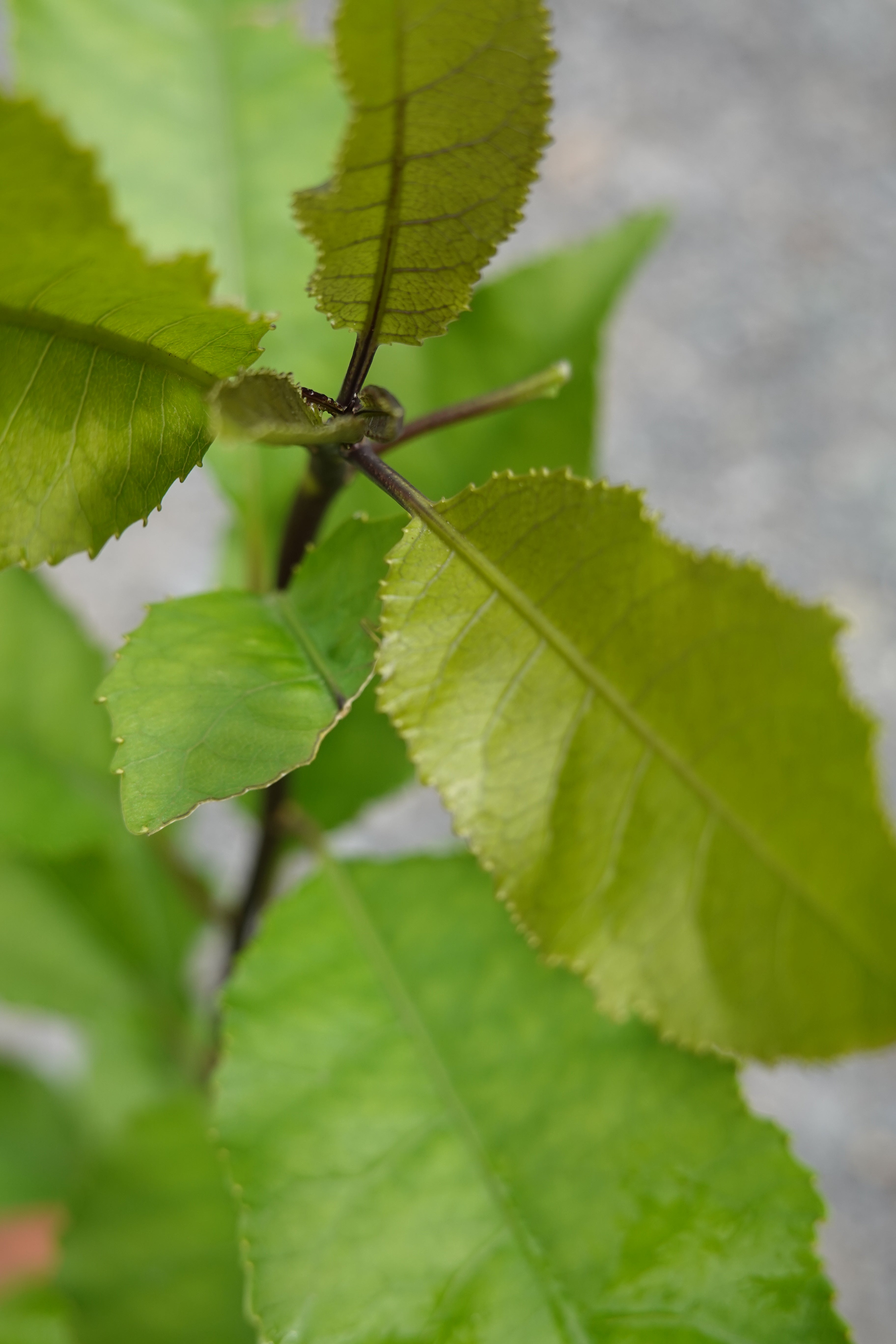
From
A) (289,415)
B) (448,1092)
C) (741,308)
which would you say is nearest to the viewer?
(289,415)

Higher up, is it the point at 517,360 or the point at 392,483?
the point at 517,360

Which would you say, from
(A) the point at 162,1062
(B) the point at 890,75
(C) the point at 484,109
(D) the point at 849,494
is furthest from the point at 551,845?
(B) the point at 890,75

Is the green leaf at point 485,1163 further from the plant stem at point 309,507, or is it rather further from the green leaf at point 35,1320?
the green leaf at point 35,1320

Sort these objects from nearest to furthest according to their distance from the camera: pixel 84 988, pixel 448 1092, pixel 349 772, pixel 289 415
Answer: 1. pixel 289 415
2. pixel 448 1092
3. pixel 349 772
4. pixel 84 988

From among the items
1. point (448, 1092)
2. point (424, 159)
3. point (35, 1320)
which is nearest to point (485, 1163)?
point (448, 1092)

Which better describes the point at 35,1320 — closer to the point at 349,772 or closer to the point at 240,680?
the point at 349,772

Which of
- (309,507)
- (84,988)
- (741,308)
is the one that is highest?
(741,308)

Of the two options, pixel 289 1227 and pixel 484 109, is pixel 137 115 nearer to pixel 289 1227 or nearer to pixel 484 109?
pixel 484 109

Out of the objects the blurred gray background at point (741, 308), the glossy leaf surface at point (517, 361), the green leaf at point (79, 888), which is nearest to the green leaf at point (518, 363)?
the glossy leaf surface at point (517, 361)
